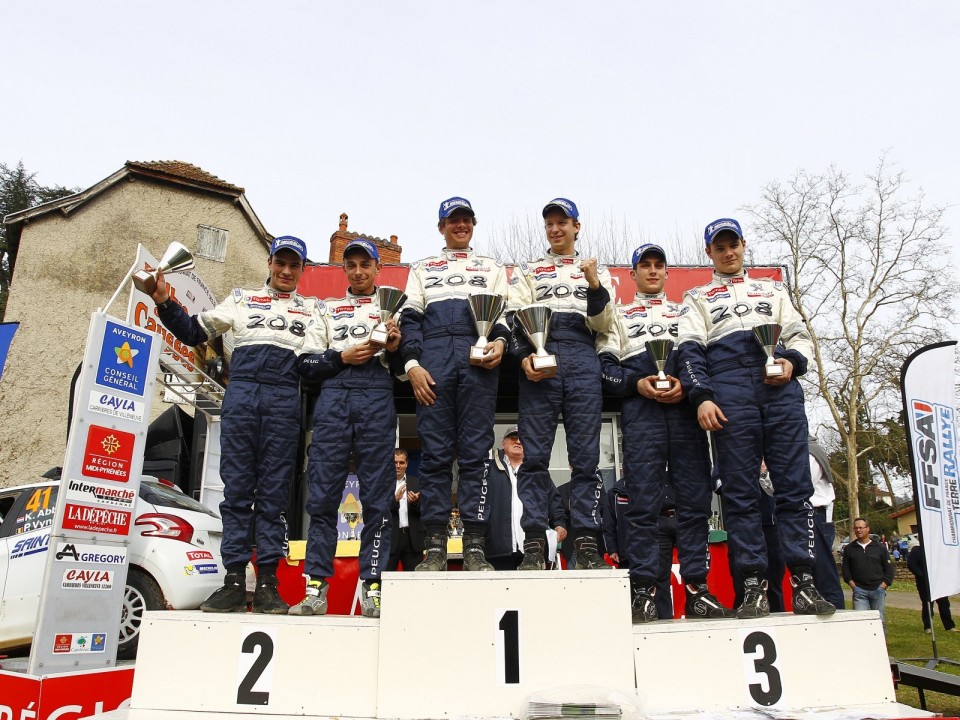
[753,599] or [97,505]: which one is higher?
[97,505]

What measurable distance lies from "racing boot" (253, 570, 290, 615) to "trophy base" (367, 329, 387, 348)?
1.33 meters

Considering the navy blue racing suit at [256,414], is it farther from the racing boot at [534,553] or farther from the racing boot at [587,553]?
the racing boot at [587,553]

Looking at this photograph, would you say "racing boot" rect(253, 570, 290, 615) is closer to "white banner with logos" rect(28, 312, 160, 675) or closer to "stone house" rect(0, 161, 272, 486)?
"white banner with logos" rect(28, 312, 160, 675)

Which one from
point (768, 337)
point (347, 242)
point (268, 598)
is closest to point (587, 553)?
point (768, 337)

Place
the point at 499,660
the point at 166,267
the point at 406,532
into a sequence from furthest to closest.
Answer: the point at 406,532
the point at 166,267
the point at 499,660

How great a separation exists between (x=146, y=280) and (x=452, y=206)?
5.73 ft

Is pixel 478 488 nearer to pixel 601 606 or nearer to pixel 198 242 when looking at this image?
pixel 601 606

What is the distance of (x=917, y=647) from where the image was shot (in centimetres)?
851

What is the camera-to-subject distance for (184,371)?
9.06m

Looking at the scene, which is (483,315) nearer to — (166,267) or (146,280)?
(146,280)

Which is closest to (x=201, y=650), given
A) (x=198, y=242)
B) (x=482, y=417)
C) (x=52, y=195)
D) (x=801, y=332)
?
(x=482, y=417)

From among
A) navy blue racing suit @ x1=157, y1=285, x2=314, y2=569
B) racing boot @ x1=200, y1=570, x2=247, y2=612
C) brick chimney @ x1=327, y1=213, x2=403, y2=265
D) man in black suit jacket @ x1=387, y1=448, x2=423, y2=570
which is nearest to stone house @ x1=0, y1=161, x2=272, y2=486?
brick chimney @ x1=327, y1=213, x2=403, y2=265

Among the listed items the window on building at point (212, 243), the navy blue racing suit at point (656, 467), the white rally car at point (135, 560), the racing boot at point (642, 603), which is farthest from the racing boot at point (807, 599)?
the window on building at point (212, 243)

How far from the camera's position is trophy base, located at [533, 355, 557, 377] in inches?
132
